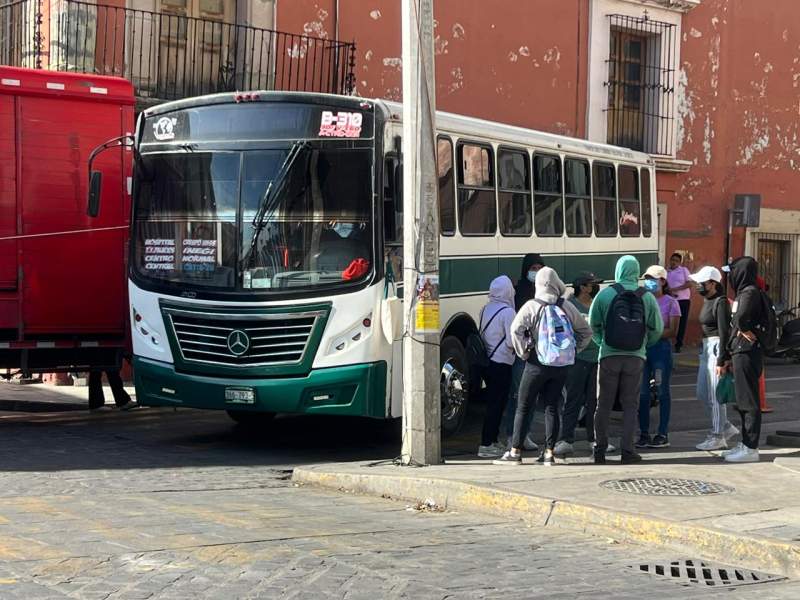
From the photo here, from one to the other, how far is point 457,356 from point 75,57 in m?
7.65

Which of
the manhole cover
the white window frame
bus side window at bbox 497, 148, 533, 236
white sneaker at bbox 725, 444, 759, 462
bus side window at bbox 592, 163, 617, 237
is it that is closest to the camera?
the manhole cover

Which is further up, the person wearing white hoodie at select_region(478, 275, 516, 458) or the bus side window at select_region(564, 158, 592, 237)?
the bus side window at select_region(564, 158, 592, 237)

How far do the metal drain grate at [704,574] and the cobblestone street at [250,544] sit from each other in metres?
0.11

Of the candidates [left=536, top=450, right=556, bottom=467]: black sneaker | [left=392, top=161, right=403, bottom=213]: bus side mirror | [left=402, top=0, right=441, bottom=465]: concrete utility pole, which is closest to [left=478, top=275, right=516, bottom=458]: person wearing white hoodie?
[left=536, top=450, right=556, bottom=467]: black sneaker

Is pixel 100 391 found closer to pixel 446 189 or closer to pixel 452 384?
pixel 452 384

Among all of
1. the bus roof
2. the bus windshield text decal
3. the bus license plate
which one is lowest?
the bus license plate

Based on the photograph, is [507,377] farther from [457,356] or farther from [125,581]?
[125,581]

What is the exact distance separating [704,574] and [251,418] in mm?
7248

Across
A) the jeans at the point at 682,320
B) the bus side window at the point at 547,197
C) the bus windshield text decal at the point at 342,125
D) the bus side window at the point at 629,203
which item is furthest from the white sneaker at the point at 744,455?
the jeans at the point at 682,320

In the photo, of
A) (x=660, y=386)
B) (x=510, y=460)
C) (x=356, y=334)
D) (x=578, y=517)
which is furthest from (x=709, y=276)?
(x=578, y=517)

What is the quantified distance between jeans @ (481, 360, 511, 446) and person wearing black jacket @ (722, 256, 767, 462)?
6.48 ft

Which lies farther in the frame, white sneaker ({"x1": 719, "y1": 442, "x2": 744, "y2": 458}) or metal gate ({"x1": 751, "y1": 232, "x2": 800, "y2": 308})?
metal gate ({"x1": 751, "y1": 232, "x2": 800, "y2": 308})

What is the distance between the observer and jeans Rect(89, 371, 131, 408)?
15.1 m

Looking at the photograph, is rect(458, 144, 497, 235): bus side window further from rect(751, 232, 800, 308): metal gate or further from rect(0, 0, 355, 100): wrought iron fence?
rect(751, 232, 800, 308): metal gate
